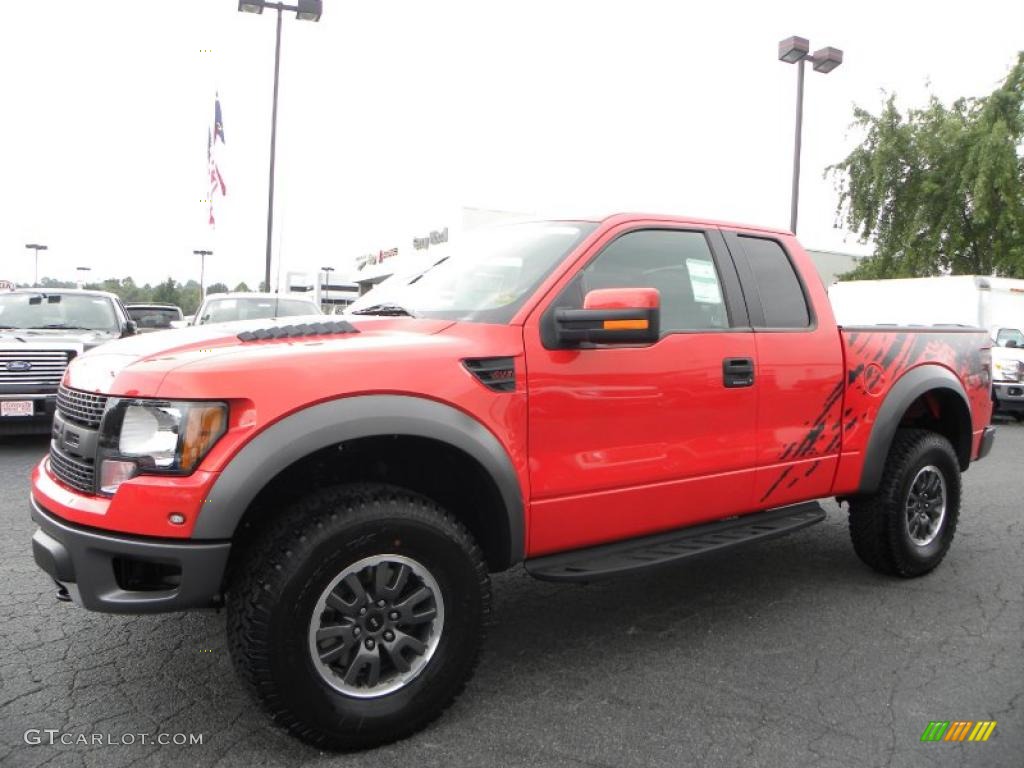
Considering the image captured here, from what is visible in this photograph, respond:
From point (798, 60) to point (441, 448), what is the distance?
54.0 feet

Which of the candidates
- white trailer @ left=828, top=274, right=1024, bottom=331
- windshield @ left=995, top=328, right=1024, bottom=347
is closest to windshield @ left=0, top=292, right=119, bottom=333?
white trailer @ left=828, top=274, right=1024, bottom=331

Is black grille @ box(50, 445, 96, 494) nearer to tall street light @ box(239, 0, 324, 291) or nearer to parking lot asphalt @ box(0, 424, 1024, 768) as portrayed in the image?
parking lot asphalt @ box(0, 424, 1024, 768)

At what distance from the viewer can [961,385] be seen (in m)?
4.64

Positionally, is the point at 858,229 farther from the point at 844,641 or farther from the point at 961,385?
the point at 844,641

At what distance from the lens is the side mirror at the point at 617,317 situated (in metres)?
2.80

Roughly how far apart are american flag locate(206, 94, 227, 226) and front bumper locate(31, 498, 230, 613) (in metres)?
16.6

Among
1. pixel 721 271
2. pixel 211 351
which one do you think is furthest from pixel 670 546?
pixel 211 351

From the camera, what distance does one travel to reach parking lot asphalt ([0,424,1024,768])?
263 centimetres

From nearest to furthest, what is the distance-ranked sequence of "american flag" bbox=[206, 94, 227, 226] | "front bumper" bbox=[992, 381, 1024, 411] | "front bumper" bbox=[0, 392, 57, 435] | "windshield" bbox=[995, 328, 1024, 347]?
"front bumper" bbox=[0, 392, 57, 435] < "front bumper" bbox=[992, 381, 1024, 411] < "windshield" bbox=[995, 328, 1024, 347] < "american flag" bbox=[206, 94, 227, 226]

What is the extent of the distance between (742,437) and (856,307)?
727 inches

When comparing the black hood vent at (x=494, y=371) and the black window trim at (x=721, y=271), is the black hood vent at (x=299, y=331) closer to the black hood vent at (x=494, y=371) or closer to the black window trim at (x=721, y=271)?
the black hood vent at (x=494, y=371)

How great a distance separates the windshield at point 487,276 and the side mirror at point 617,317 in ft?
0.93

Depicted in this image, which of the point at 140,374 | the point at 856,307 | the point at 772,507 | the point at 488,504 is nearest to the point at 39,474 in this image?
the point at 140,374

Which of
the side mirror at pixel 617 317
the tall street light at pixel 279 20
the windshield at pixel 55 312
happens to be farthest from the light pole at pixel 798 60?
the side mirror at pixel 617 317
